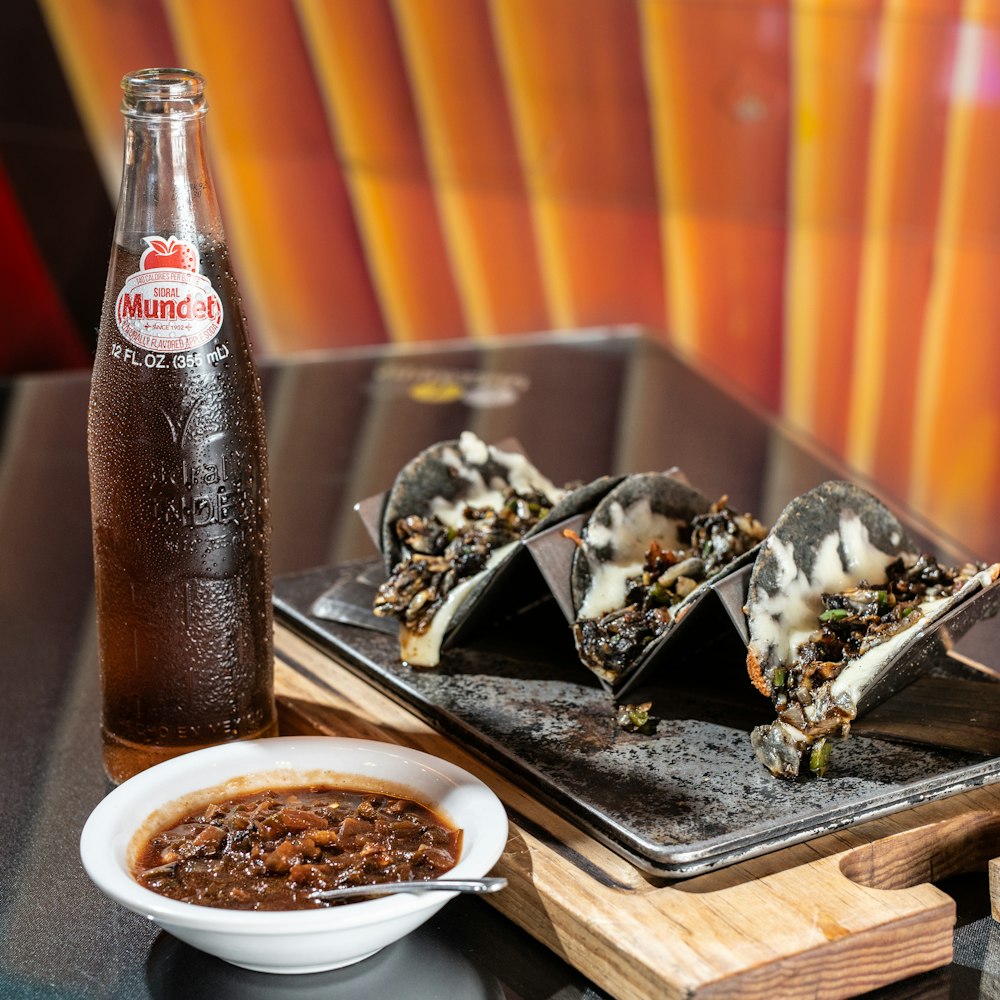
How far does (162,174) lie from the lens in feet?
4.12

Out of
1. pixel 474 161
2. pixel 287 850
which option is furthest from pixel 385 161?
pixel 287 850

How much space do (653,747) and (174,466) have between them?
0.52 metres

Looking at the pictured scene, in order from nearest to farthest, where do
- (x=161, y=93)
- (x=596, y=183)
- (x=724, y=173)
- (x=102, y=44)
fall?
(x=161, y=93) < (x=102, y=44) < (x=724, y=173) < (x=596, y=183)

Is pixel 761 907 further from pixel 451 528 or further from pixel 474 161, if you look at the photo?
pixel 474 161

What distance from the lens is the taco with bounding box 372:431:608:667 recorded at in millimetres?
1582

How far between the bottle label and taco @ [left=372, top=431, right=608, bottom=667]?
0.42m

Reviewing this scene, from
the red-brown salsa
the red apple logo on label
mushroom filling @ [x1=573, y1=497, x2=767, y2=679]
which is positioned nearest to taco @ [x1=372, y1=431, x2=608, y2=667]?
mushroom filling @ [x1=573, y1=497, x2=767, y2=679]

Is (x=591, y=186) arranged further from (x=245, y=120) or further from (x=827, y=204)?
(x=245, y=120)

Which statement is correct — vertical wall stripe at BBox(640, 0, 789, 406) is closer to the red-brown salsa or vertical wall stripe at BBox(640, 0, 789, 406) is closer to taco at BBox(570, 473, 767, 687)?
taco at BBox(570, 473, 767, 687)

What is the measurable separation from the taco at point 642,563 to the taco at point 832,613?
6cm

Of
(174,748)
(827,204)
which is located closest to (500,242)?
(827,204)

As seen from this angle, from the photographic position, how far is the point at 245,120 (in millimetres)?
4312

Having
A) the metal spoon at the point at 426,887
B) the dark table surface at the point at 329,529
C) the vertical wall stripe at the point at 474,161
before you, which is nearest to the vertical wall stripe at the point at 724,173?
the vertical wall stripe at the point at 474,161

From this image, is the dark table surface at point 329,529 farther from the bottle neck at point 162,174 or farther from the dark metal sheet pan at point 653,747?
the bottle neck at point 162,174
